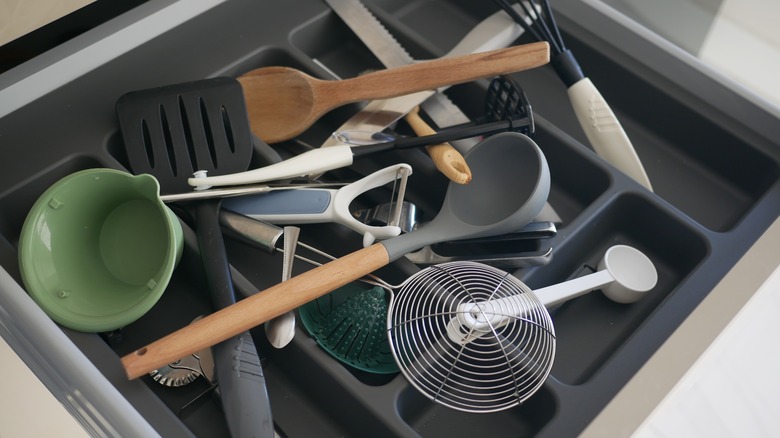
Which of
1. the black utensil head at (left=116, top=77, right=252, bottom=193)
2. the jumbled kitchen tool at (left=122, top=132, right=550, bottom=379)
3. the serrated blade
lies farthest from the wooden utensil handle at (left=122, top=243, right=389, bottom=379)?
the serrated blade

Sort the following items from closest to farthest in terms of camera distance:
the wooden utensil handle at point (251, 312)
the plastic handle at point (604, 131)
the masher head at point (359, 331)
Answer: the wooden utensil handle at point (251, 312), the masher head at point (359, 331), the plastic handle at point (604, 131)

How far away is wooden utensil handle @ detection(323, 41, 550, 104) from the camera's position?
886 mm

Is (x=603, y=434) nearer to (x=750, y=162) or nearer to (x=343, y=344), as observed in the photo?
(x=343, y=344)

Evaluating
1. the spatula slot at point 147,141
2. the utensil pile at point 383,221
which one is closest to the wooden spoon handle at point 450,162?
the utensil pile at point 383,221

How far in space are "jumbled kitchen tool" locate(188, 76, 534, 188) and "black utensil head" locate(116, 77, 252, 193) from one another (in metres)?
0.05

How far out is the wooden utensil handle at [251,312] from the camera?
698 mm

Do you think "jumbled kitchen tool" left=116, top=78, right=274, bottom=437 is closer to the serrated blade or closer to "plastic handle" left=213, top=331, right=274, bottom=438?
"plastic handle" left=213, top=331, right=274, bottom=438

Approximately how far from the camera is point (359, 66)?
1100mm

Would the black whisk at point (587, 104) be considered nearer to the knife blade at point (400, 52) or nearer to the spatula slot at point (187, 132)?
the knife blade at point (400, 52)

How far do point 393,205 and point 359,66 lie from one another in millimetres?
297

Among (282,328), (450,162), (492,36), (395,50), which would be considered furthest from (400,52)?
(282,328)

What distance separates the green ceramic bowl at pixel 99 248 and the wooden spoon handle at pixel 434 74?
27 cm

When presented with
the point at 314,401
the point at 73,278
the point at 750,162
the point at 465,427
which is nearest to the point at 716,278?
the point at 750,162

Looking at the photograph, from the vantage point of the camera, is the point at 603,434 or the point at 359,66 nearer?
the point at 603,434
